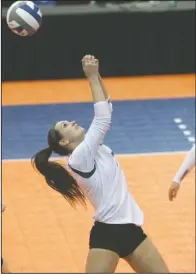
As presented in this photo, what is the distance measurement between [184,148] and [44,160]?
5924mm

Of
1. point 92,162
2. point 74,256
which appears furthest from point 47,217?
point 92,162

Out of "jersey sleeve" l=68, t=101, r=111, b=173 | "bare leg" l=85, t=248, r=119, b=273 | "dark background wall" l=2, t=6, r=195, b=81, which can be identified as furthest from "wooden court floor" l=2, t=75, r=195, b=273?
"dark background wall" l=2, t=6, r=195, b=81

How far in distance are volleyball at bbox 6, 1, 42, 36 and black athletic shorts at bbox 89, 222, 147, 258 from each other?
1583 millimetres

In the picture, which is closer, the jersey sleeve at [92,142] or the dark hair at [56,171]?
the jersey sleeve at [92,142]

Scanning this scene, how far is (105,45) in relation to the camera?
14.9 meters

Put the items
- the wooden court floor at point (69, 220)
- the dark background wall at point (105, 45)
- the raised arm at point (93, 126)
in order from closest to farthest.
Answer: the raised arm at point (93, 126) → the wooden court floor at point (69, 220) → the dark background wall at point (105, 45)

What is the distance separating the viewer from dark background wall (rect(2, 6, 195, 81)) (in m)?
14.7

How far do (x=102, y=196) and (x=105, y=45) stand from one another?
29.0ft

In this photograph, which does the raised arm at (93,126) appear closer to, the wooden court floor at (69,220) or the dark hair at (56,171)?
the dark hair at (56,171)

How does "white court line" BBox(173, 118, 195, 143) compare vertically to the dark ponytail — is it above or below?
below

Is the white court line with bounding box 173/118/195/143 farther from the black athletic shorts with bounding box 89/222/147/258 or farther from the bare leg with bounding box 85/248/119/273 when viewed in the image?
the bare leg with bounding box 85/248/119/273

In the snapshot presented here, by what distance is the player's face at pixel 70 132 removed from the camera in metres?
6.23

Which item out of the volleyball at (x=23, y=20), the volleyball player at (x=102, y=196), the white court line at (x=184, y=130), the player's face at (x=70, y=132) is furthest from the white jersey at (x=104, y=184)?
the white court line at (x=184, y=130)

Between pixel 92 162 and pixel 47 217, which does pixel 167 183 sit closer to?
pixel 47 217
